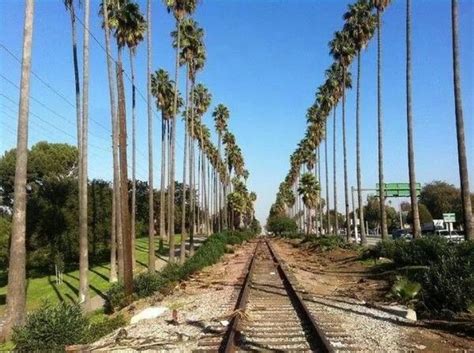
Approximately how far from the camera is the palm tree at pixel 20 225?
14.6 meters

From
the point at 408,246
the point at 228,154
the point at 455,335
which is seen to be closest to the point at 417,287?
the point at 455,335

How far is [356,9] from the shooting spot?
46688 mm

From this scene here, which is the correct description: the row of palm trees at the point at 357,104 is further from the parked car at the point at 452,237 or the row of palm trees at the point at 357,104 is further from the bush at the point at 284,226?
the bush at the point at 284,226

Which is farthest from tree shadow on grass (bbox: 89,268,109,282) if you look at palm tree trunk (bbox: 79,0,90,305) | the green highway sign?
the green highway sign

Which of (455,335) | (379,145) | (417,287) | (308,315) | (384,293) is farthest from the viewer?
(379,145)

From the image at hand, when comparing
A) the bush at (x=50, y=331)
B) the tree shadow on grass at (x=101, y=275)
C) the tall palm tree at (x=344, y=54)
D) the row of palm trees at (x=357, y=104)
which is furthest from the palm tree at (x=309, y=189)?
the bush at (x=50, y=331)

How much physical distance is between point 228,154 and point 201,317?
8946cm

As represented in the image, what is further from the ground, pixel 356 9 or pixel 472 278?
pixel 356 9

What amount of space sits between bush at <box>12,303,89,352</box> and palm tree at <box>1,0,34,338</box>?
11.4 feet

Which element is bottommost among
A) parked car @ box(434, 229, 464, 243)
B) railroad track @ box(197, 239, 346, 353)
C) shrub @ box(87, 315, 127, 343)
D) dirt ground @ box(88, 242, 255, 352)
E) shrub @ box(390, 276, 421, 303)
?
shrub @ box(87, 315, 127, 343)

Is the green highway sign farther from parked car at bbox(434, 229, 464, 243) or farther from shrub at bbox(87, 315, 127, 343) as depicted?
shrub at bbox(87, 315, 127, 343)

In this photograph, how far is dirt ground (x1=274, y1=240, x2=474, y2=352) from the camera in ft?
31.5

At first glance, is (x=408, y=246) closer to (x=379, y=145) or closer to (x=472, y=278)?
(x=472, y=278)

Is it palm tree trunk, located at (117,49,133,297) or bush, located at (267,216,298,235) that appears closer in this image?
palm tree trunk, located at (117,49,133,297)
